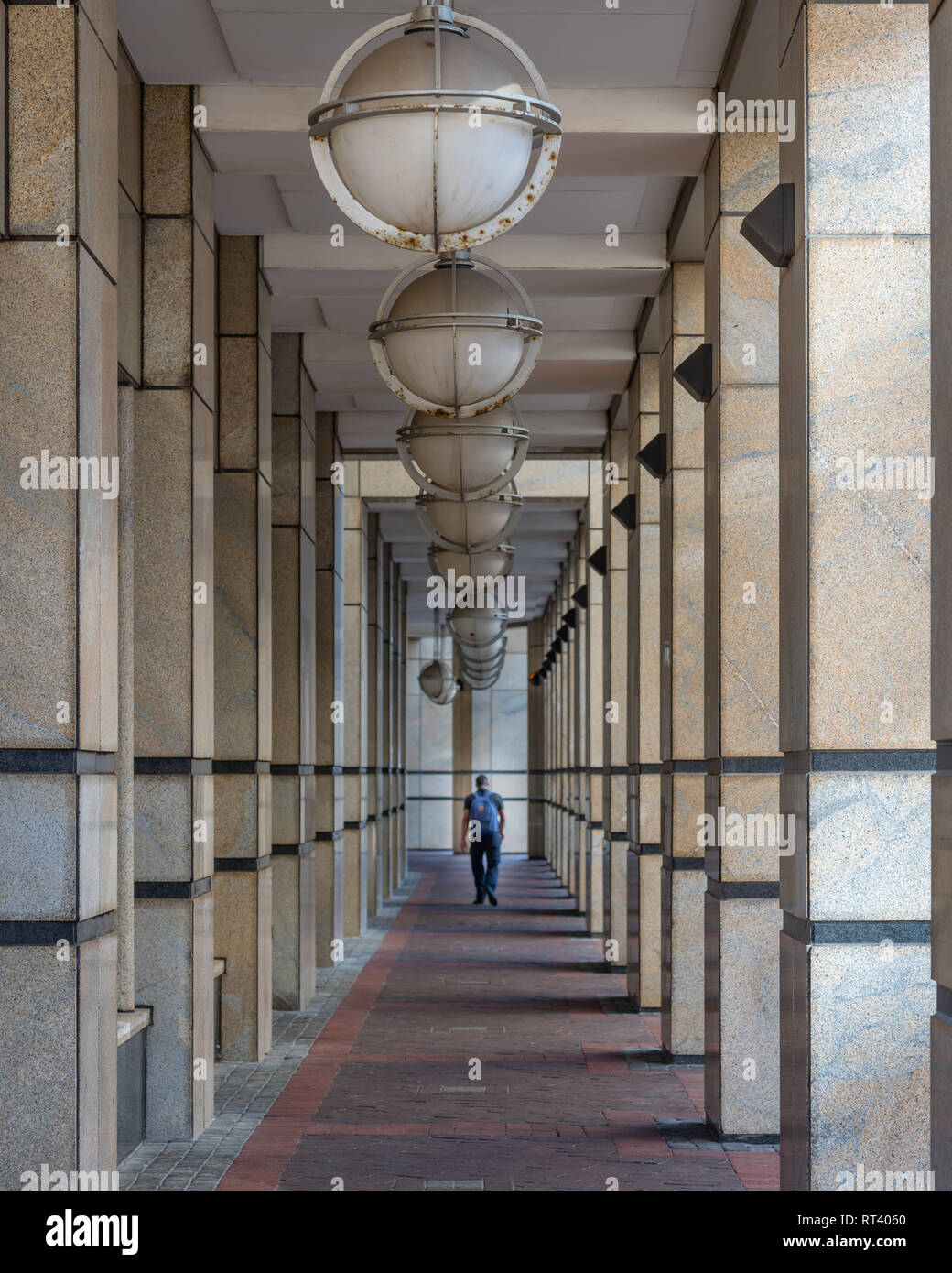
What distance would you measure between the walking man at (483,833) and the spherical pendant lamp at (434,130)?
17086 millimetres

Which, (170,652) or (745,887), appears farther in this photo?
(170,652)

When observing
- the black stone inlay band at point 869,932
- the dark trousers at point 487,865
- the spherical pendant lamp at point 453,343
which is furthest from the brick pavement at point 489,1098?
the dark trousers at point 487,865

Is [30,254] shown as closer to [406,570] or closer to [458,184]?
[458,184]

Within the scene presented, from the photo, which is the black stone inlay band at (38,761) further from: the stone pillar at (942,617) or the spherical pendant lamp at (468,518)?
the spherical pendant lamp at (468,518)

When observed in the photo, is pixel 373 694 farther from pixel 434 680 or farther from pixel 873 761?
pixel 873 761

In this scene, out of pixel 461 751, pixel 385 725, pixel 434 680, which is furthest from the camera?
pixel 461 751

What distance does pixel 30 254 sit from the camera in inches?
206

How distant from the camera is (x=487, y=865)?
75.9ft

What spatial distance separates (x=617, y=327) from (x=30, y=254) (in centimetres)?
835

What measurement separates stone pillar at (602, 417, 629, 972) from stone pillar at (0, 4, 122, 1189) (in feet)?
32.2

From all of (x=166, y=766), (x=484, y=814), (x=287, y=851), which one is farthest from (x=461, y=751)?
(x=166, y=766)

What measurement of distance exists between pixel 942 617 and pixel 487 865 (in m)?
20.0

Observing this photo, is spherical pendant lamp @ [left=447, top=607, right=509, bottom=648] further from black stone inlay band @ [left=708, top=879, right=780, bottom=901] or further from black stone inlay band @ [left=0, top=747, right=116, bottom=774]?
black stone inlay band @ [left=0, top=747, right=116, bottom=774]

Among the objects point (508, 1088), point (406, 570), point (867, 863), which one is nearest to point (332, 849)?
point (508, 1088)
